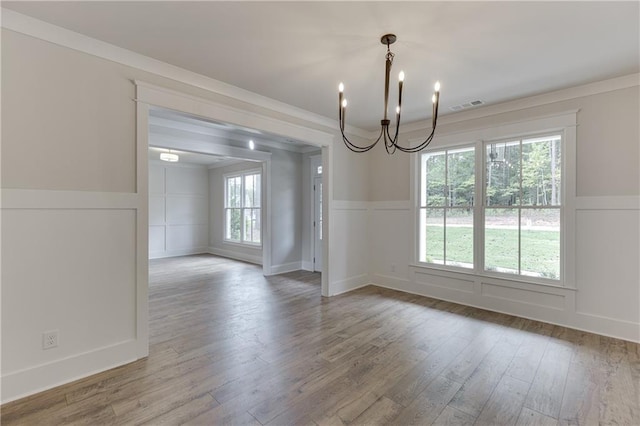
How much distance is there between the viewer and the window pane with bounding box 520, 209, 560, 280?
354 cm

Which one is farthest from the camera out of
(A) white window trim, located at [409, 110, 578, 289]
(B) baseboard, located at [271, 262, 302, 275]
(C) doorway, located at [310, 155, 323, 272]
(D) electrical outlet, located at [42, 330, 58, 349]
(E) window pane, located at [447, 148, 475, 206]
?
(C) doorway, located at [310, 155, 323, 272]

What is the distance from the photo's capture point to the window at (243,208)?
7738 mm

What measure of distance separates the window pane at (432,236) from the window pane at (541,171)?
1.12 m

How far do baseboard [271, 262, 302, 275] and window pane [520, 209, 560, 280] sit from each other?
4242 mm

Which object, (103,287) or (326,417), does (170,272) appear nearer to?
(103,287)

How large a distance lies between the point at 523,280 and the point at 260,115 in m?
3.80

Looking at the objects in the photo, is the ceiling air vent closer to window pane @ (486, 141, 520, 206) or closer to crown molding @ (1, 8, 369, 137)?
window pane @ (486, 141, 520, 206)

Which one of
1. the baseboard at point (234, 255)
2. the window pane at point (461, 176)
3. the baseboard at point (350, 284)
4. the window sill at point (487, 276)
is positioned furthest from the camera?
the baseboard at point (234, 255)

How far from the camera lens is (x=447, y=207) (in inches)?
174

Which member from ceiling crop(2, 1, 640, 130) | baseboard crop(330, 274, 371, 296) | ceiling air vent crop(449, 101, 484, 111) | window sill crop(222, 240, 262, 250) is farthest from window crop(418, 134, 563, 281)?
window sill crop(222, 240, 262, 250)

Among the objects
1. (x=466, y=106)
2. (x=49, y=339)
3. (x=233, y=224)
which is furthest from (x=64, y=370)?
(x=233, y=224)

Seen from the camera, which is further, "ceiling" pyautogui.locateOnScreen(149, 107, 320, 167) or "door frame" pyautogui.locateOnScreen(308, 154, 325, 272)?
"door frame" pyautogui.locateOnScreen(308, 154, 325, 272)

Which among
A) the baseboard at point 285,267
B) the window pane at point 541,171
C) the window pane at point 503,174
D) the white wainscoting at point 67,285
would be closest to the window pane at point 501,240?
the window pane at point 503,174

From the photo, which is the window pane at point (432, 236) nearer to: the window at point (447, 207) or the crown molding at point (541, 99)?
the window at point (447, 207)
